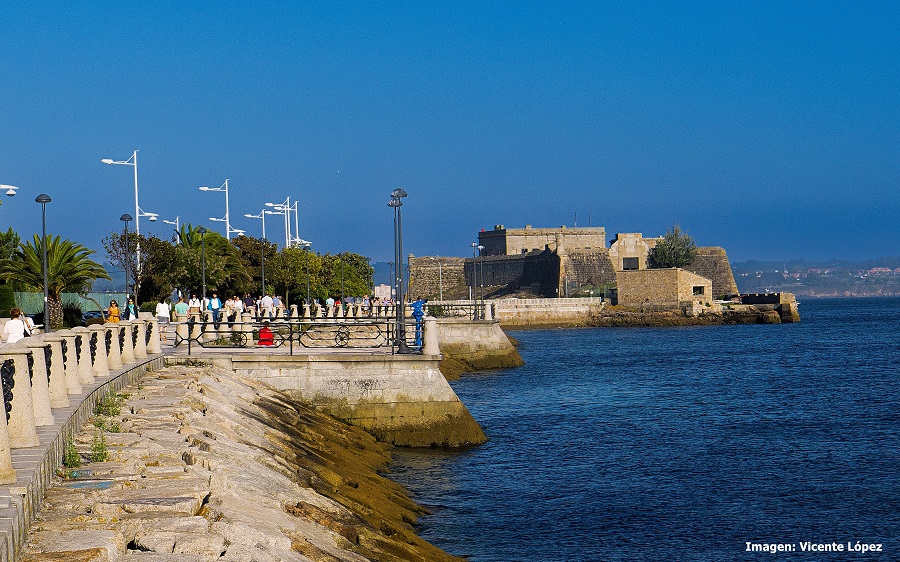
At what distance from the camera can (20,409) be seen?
9445mm

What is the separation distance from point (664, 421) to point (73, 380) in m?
16.8

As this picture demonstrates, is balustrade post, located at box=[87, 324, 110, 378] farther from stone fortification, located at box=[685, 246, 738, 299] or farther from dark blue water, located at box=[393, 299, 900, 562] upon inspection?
stone fortification, located at box=[685, 246, 738, 299]

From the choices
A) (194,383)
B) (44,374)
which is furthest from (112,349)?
(44,374)

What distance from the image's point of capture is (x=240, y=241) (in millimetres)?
A: 60938

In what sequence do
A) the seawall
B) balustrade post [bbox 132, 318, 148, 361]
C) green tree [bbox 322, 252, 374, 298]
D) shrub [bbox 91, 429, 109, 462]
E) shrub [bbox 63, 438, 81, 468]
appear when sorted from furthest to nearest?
green tree [bbox 322, 252, 374, 298]
the seawall
balustrade post [bbox 132, 318, 148, 361]
shrub [bbox 91, 429, 109, 462]
shrub [bbox 63, 438, 81, 468]

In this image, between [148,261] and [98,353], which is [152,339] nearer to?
[98,353]

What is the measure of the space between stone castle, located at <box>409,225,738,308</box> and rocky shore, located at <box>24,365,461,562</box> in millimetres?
82054

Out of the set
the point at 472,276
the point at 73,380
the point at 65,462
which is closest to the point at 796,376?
the point at 73,380

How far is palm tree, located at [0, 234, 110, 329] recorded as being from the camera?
36688mm

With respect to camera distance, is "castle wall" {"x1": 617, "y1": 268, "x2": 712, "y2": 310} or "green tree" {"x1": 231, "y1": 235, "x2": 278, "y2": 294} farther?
"castle wall" {"x1": 617, "y1": 268, "x2": 712, "y2": 310}

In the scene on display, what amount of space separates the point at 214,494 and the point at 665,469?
12.6m

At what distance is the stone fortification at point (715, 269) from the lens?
11512 cm

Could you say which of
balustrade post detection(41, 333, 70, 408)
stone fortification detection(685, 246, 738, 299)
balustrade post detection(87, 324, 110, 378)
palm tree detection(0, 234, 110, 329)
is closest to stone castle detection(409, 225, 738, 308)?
stone fortification detection(685, 246, 738, 299)

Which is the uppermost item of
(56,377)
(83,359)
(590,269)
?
(590,269)
